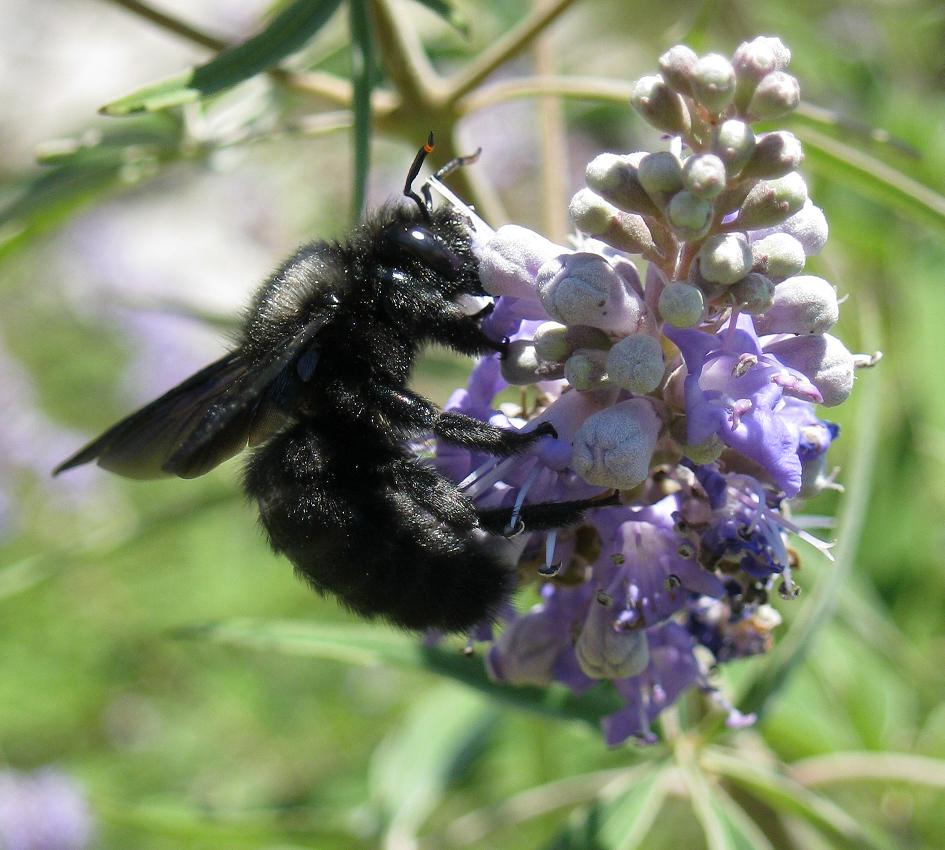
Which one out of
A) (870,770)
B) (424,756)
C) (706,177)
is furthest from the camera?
(424,756)

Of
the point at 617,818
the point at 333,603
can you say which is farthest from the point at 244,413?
the point at 333,603

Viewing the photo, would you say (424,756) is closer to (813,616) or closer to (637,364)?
(813,616)

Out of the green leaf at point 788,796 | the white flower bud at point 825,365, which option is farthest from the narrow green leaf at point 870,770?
the white flower bud at point 825,365

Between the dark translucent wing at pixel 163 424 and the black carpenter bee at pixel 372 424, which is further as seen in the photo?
the dark translucent wing at pixel 163 424

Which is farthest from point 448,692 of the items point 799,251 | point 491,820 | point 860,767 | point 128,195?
point 128,195

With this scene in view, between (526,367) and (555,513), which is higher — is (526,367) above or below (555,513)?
above

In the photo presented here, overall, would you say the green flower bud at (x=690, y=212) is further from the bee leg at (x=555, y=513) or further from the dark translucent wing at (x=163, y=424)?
the dark translucent wing at (x=163, y=424)

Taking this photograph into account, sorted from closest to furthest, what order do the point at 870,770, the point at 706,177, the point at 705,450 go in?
1. the point at 706,177
2. the point at 705,450
3. the point at 870,770

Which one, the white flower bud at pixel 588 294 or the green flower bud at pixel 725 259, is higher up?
the green flower bud at pixel 725 259
